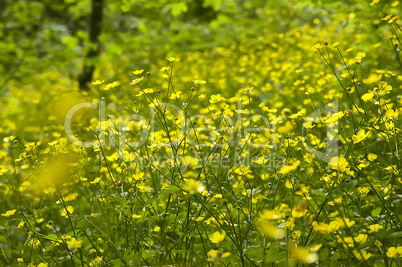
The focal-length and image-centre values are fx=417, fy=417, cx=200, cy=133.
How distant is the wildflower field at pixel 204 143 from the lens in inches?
53.7

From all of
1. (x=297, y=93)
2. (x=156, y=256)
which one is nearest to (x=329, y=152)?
(x=156, y=256)

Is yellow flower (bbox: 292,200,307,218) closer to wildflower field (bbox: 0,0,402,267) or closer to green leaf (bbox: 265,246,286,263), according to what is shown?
wildflower field (bbox: 0,0,402,267)

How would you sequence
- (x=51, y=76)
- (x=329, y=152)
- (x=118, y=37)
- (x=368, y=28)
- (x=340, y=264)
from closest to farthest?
(x=340, y=264), (x=329, y=152), (x=368, y=28), (x=118, y=37), (x=51, y=76)

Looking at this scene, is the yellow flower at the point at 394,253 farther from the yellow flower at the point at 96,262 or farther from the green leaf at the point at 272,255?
the yellow flower at the point at 96,262

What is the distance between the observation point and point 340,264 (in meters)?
1.44

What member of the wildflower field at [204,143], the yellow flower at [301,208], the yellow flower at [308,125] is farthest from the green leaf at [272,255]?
the yellow flower at [308,125]

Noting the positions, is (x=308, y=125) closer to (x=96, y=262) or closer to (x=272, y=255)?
(x=272, y=255)

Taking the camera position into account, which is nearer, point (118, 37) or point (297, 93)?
point (297, 93)

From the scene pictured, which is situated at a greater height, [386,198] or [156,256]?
[386,198]

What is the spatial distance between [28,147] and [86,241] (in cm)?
41

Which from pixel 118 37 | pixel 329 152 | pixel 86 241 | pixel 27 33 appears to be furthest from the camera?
pixel 27 33

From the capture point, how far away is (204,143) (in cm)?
241

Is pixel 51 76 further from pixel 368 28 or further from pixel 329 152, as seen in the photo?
pixel 329 152

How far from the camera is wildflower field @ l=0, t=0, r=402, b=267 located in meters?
1.37
